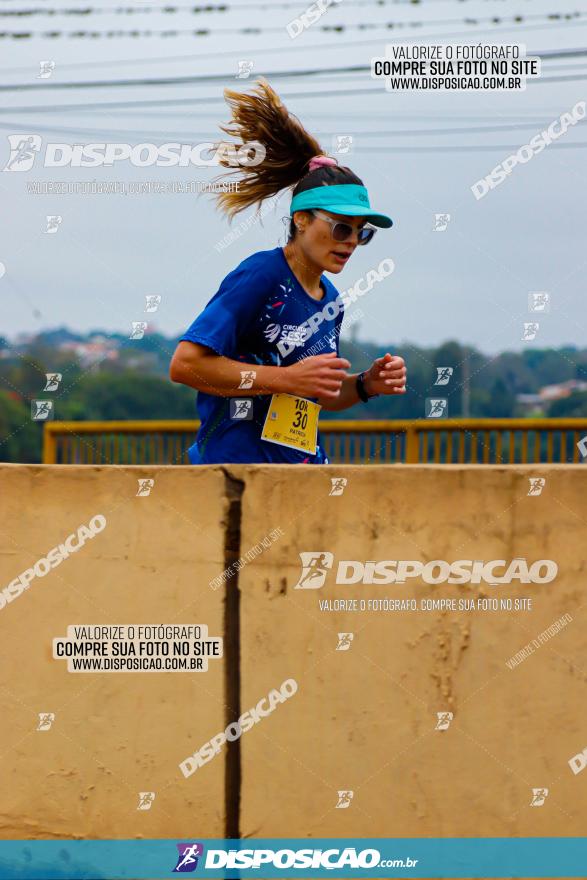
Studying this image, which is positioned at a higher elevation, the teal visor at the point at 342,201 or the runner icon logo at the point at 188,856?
the teal visor at the point at 342,201

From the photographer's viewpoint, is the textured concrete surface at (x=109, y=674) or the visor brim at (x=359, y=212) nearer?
the textured concrete surface at (x=109, y=674)

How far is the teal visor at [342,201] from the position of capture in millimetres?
4430

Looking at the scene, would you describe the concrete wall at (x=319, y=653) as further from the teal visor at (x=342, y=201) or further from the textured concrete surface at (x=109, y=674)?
the teal visor at (x=342, y=201)

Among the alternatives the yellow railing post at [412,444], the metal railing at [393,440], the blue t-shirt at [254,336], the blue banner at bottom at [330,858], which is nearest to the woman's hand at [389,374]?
the blue t-shirt at [254,336]

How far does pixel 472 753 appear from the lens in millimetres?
3648

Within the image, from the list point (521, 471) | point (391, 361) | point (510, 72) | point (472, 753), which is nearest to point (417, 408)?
point (391, 361)

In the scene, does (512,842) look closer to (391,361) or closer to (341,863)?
(341,863)

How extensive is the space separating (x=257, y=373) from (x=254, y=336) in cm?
24

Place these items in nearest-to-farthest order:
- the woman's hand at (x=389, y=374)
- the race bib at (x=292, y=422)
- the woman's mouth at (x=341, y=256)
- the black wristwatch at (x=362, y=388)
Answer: the race bib at (x=292, y=422) < the woman's mouth at (x=341, y=256) < the woman's hand at (x=389, y=374) < the black wristwatch at (x=362, y=388)

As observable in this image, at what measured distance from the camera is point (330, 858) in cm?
364

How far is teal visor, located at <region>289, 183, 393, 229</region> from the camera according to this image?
4.43 metres

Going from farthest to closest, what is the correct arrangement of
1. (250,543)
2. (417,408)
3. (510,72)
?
(510,72) → (417,408) → (250,543)

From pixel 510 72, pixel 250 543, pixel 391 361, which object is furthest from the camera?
pixel 510 72

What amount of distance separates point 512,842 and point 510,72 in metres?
4.14
